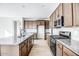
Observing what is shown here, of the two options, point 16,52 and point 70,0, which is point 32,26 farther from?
point 70,0

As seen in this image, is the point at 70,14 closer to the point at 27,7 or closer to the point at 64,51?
the point at 64,51

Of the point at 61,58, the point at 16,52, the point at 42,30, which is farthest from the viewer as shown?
the point at 42,30

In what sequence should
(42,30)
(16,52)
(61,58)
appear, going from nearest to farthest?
(61,58)
(16,52)
(42,30)

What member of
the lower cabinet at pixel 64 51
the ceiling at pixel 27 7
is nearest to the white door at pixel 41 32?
the ceiling at pixel 27 7

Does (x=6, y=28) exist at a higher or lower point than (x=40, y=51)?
higher


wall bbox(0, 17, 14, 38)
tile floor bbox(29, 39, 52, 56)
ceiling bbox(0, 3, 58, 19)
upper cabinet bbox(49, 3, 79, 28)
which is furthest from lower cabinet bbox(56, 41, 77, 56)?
wall bbox(0, 17, 14, 38)

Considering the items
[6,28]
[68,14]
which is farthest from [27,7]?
[68,14]

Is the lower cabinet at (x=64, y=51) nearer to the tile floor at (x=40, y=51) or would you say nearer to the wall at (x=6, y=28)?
the tile floor at (x=40, y=51)

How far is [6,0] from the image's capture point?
31.4 inches

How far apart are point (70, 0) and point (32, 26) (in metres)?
10.9

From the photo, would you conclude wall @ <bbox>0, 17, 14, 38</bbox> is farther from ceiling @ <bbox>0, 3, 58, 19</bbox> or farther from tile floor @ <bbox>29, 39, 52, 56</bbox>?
tile floor @ <bbox>29, 39, 52, 56</bbox>

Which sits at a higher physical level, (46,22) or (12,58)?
(46,22)

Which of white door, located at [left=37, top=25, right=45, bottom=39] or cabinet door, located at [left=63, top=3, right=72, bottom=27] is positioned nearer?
cabinet door, located at [left=63, top=3, right=72, bottom=27]

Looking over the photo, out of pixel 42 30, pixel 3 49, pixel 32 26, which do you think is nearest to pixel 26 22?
pixel 32 26
